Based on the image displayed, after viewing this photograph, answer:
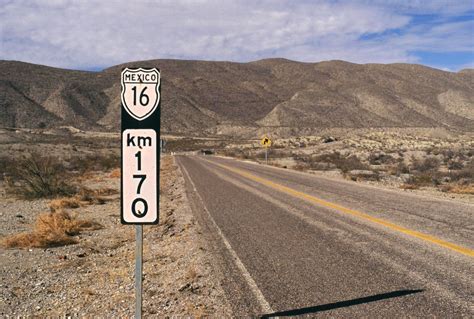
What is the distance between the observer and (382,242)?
8.07 metres

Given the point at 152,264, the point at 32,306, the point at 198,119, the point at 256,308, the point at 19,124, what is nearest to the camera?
the point at 256,308

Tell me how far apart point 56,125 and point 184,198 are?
96.3 metres

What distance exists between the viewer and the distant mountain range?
112 meters

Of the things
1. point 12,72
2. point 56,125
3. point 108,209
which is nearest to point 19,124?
point 56,125

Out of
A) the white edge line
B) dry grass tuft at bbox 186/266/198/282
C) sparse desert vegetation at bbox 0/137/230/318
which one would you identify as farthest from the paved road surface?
sparse desert vegetation at bbox 0/137/230/318

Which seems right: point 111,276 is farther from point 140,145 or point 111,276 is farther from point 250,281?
point 140,145

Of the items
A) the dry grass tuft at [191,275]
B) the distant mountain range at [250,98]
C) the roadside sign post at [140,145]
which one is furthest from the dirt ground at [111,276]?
the distant mountain range at [250,98]

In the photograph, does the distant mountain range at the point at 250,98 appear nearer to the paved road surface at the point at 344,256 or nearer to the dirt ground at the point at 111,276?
the paved road surface at the point at 344,256

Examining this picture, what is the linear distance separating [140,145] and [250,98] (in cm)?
12987

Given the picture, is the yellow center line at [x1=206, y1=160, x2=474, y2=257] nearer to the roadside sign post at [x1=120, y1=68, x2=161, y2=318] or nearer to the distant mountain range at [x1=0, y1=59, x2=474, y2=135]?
the roadside sign post at [x1=120, y1=68, x2=161, y2=318]

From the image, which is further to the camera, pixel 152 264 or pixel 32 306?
pixel 152 264

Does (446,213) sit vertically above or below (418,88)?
below

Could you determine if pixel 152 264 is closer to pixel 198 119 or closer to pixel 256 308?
pixel 256 308

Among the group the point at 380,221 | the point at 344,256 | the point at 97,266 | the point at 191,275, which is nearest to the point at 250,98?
the point at 380,221
